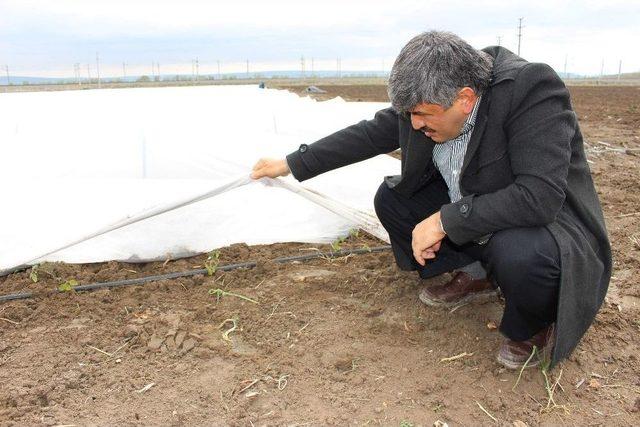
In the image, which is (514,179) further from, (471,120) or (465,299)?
(465,299)

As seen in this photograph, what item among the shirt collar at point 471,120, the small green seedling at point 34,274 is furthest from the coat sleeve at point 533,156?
the small green seedling at point 34,274

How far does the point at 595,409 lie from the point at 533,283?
1.57 feet

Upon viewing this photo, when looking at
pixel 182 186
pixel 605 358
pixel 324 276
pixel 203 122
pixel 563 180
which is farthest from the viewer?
pixel 203 122

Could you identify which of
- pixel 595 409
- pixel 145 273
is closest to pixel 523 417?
pixel 595 409

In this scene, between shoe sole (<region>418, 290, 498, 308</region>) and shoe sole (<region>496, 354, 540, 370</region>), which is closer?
shoe sole (<region>496, 354, 540, 370</region>)

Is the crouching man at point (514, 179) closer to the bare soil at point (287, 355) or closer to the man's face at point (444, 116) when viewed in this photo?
the man's face at point (444, 116)

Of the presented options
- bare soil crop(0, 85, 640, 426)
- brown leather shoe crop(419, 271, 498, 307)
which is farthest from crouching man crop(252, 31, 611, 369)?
brown leather shoe crop(419, 271, 498, 307)

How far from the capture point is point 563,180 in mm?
1727

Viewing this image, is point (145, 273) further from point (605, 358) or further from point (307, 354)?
point (605, 358)

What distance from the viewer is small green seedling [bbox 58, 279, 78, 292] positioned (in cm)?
262

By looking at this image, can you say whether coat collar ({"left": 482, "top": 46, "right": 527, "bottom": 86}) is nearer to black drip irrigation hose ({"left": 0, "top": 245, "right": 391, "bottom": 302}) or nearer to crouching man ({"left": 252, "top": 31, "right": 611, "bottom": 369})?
crouching man ({"left": 252, "top": 31, "right": 611, "bottom": 369})

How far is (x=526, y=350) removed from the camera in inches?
78.4

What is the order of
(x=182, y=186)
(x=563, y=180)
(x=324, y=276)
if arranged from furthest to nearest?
(x=182, y=186), (x=324, y=276), (x=563, y=180)

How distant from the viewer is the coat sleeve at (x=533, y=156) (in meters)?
1.71
